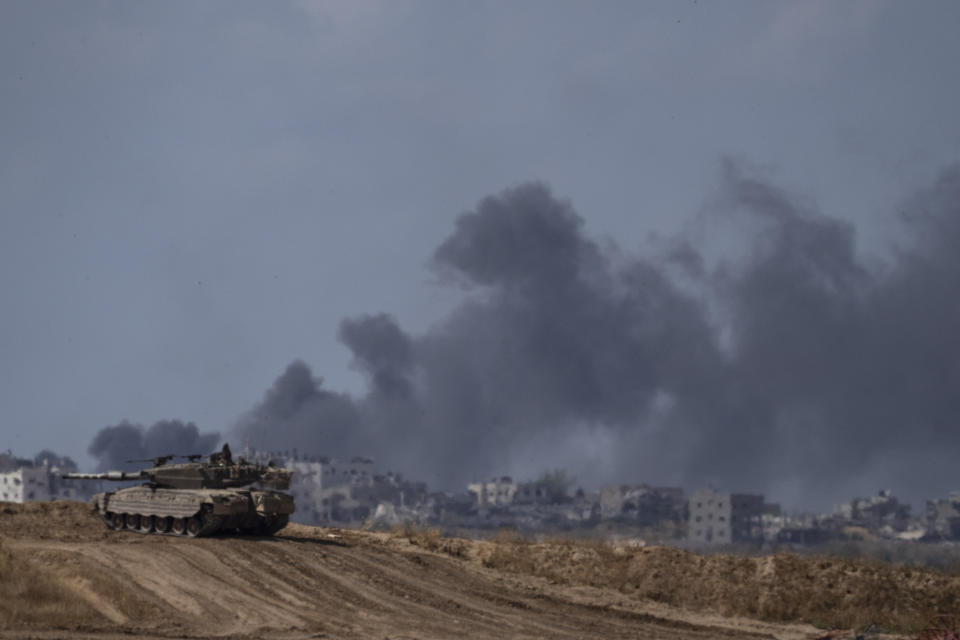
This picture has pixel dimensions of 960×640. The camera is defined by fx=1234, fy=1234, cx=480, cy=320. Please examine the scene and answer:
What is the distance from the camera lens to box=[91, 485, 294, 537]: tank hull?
37156mm

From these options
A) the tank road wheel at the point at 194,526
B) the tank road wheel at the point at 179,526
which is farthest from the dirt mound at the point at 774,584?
the tank road wheel at the point at 179,526

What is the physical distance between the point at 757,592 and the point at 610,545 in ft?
18.7

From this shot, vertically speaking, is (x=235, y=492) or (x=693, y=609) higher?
(x=235, y=492)

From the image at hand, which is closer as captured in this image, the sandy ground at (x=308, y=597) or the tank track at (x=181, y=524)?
the sandy ground at (x=308, y=597)

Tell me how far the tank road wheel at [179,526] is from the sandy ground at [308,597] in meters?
0.94

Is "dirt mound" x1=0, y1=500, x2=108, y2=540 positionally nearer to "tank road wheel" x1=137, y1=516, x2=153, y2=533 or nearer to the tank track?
the tank track

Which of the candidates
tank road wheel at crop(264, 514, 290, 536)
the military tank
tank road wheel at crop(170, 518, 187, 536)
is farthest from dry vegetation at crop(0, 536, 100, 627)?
→ tank road wheel at crop(264, 514, 290, 536)

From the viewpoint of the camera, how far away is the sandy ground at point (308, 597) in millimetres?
26531

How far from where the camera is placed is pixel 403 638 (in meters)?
25.3

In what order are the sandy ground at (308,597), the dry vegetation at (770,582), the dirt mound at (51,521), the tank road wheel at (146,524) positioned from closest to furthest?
the sandy ground at (308,597) → the dry vegetation at (770,582) → the dirt mound at (51,521) → the tank road wheel at (146,524)

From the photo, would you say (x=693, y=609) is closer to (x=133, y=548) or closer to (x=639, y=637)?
(x=639, y=637)

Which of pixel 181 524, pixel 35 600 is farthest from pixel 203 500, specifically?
pixel 35 600

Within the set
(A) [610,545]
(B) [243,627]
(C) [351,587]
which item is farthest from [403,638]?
(A) [610,545]

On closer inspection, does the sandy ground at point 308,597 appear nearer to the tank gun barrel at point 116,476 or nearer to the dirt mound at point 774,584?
the dirt mound at point 774,584
